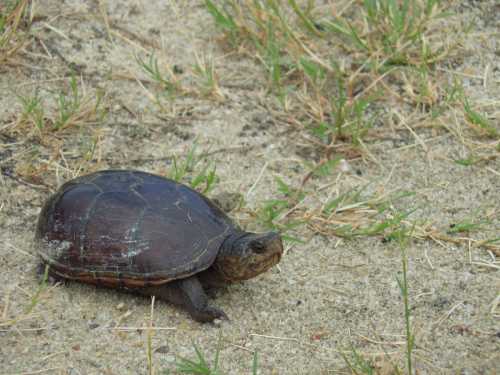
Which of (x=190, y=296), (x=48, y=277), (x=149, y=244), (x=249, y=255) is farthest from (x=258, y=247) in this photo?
(x=48, y=277)

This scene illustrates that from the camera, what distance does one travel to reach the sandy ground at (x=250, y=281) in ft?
10.5

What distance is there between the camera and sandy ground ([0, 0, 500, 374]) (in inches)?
126

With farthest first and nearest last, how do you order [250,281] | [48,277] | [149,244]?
1. [250,281]
2. [48,277]
3. [149,244]

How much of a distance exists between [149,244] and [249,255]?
1.44 feet

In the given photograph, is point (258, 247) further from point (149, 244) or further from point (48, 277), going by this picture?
point (48, 277)

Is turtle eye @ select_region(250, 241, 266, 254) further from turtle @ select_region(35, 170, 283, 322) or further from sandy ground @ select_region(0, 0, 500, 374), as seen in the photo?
sandy ground @ select_region(0, 0, 500, 374)

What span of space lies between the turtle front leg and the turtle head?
0.14 m

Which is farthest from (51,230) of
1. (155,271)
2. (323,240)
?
(323,240)

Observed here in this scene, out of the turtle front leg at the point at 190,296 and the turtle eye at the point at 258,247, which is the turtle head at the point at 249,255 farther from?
the turtle front leg at the point at 190,296

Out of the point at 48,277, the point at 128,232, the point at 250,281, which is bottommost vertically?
the point at 250,281

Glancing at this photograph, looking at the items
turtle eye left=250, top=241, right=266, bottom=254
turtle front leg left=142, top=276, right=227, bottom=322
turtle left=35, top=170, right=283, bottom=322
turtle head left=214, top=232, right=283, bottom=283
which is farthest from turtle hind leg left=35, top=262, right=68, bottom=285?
turtle eye left=250, top=241, right=266, bottom=254

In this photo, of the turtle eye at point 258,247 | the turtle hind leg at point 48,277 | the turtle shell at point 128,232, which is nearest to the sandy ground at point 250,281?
the turtle hind leg at point 48,277

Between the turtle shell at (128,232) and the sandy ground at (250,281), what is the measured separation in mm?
193

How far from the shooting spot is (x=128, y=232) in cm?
332
